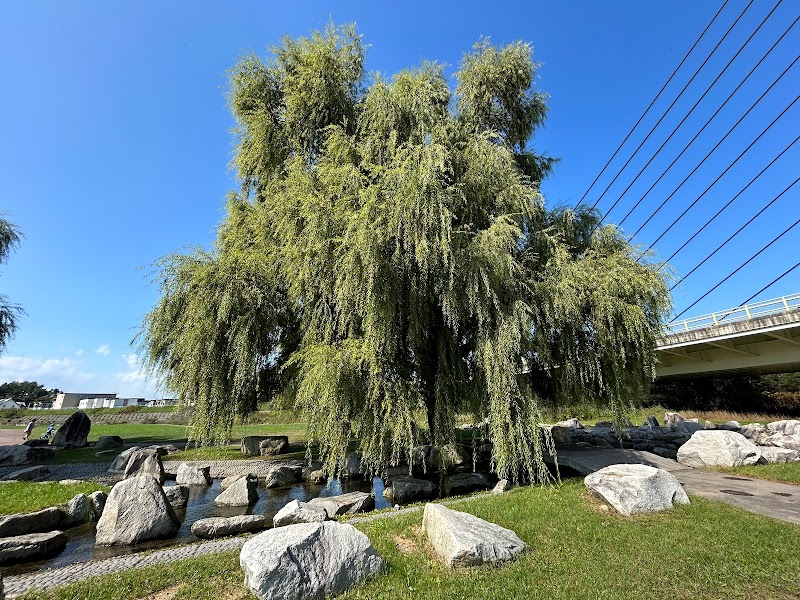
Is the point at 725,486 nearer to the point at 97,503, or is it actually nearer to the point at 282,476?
the point at 282,476

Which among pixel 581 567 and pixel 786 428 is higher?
pixel 786 428

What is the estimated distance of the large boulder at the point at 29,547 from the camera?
5548mm

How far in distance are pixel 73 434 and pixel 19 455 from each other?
5.35m

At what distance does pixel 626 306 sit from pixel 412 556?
23.9 ft

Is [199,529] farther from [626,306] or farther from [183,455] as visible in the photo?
[626,306]

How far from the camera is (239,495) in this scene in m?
9.38

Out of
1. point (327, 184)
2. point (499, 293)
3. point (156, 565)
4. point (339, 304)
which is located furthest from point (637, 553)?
point (327, 184)

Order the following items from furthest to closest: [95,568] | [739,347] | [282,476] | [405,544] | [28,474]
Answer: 1. [739,347]
2. [282,476]
3. [28,474]
4. [405,544]
5. [95,568]

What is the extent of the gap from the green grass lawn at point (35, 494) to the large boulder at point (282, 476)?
12.6 ft

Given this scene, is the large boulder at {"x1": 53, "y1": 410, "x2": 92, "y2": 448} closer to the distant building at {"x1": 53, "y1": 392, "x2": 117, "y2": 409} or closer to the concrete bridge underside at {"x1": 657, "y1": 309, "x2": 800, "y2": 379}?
the concrete bridge underside at {"x1": 657, "y1": 309, "x2": 800, "y2": 379}

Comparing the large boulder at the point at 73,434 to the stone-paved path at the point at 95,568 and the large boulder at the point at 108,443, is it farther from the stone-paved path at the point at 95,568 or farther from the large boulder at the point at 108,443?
the stone-paved path at the point at 95,568

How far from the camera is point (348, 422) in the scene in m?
8.49

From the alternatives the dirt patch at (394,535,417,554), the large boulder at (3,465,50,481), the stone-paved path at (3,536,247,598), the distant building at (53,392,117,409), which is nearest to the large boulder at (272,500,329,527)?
the stone-paved path at (3,536,247,598)

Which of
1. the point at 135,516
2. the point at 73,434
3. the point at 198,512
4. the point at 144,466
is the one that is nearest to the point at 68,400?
the point at 73,434
